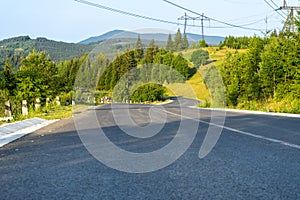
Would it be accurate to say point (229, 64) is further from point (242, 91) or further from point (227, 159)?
point (227, 159)

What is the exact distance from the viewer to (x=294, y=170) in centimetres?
409

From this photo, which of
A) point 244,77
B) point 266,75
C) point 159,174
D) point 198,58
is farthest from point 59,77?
point 198,58

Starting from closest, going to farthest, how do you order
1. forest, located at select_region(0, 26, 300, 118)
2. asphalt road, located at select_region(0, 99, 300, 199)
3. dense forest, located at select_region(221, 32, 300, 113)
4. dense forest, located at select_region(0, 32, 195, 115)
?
asphalt road, located at select_region(0, 99, 300, 199)
dense forest, located at select_region(0, 32, 195, 115)
forest, located at select_region(0, 26, 300, 118)
dense forest, located at select_region(221, 32, 300, 113)

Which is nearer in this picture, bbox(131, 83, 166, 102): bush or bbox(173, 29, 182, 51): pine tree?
bbox(131, 83, 166, 102): bush

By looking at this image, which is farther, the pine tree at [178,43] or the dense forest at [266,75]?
the pine tree at [178,43]

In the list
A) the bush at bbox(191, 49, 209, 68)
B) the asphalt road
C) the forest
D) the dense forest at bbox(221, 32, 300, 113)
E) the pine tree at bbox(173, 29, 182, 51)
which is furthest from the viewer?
the pine tree at bbox(173, 29, 182, 51)

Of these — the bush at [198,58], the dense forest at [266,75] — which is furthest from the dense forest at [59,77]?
the dense forest at [266,75]

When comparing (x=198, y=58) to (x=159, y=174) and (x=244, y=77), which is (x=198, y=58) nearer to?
(x=244, y=77)

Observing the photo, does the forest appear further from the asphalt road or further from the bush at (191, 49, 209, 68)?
the bush at (191, 49, 209, 68)

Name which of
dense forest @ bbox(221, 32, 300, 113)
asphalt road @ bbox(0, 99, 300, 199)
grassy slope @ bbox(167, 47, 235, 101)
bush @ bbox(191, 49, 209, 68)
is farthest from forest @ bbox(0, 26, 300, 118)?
bush @ bbox(191, 49, 209, 68)

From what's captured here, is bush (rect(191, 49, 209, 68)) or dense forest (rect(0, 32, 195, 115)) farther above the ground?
bush (rect(191, 49, 209, 68))

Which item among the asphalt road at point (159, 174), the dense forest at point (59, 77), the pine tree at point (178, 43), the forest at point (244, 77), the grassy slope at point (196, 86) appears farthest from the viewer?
the pine tree at point (178, 43)

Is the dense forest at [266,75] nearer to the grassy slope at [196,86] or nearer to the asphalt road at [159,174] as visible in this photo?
the grassy slope at [196,86]

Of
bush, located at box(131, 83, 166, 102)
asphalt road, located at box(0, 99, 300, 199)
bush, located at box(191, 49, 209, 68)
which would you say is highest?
bush, located at box(191, 49, 209, 68)
